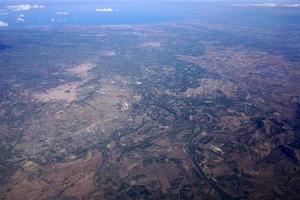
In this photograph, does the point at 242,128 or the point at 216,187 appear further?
the point at 242,128

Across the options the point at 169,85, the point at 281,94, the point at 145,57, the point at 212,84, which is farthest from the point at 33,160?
the point at 145,57

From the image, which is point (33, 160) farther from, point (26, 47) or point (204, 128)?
point (26, 47)

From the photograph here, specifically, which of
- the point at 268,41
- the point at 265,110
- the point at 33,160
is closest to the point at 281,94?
the point at 265,110

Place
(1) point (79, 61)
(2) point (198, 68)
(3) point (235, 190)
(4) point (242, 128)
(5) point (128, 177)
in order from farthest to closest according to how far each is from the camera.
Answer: (1) point (79, 61) → (2) point (198, 68) → (4) point (242, 128) → (5) point (128, 177) → (3) point (235, 190)

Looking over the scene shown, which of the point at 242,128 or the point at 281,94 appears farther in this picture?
the point at 281,94

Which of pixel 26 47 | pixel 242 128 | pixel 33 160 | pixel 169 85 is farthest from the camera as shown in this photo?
pixel 26 47

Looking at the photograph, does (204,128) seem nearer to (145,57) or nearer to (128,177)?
(128,177)
